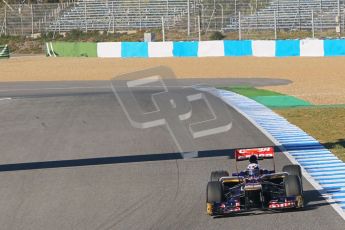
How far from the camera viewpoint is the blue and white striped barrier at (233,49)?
41.7 meters

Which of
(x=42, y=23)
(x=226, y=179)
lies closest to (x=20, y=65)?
(x=42, y=23)

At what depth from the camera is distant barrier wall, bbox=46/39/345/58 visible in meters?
41.7

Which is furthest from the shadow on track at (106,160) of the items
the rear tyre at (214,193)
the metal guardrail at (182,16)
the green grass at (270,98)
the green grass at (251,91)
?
the metal guardrail at (182,16)

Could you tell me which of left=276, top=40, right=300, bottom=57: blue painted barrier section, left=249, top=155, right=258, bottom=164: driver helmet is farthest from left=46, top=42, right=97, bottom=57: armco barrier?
left=249, top=155, right=258, bottom=164: driver helmet

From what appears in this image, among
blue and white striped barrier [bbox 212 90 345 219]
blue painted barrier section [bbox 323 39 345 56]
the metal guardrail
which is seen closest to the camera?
blue and white striped barrier [bbox 212 90 345 219]

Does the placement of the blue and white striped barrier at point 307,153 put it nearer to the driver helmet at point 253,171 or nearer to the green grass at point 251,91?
the driver helmet at point 253,171

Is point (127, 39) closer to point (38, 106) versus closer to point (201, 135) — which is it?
point (38, 106)

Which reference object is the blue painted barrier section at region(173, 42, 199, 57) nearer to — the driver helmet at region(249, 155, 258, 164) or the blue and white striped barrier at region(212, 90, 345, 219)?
the blue and white striped barrier at region(212, 90, 345, 219)

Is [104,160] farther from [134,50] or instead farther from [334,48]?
[134,50]

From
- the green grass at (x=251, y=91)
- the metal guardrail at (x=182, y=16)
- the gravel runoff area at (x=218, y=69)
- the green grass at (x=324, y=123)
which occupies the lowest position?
the green grass at (x=324, y=123)

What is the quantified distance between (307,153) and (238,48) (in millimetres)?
30770

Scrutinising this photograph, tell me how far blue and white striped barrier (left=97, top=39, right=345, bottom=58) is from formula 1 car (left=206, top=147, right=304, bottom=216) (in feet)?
107

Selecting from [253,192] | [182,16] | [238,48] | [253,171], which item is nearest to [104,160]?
[253,171]

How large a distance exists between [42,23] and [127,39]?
1018 centimetres
